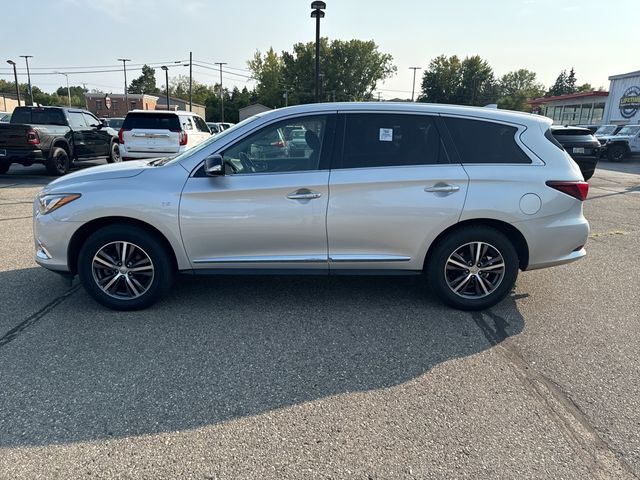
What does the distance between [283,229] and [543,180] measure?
7.64 ft

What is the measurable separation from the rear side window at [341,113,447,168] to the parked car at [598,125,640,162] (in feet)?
80.3

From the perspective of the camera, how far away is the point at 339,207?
393cm

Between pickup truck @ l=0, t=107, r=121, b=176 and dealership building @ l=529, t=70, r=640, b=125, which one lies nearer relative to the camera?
pickup truck @ l=0, t=107, r=121, b=176

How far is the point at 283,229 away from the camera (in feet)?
13.0

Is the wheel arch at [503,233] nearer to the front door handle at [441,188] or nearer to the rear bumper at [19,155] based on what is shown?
the front door handle at [441,188]

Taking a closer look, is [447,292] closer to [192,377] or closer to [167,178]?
[192,377]

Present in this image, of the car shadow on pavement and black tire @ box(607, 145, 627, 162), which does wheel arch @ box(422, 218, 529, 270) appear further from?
black tire @ box(607, 145, 627, 162)

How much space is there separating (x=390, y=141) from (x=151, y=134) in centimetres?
953

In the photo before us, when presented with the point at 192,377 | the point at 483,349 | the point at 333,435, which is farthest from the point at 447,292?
the point at 192,377

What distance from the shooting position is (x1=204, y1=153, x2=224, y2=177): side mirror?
3818 mm

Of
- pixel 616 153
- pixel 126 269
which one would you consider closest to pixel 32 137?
pixel 126 269

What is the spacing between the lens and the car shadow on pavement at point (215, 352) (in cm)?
273

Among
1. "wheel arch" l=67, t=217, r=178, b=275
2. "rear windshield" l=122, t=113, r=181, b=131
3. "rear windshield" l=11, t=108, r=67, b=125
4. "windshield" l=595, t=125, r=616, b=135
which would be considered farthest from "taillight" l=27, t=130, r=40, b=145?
"windshield" l=595, t=125, r=616, b=135

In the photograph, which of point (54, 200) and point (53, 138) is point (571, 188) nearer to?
point (54, 200)
